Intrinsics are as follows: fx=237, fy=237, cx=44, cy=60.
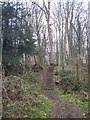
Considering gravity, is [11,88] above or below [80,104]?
above

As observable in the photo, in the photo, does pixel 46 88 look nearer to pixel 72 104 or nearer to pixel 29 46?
pixel 29 46

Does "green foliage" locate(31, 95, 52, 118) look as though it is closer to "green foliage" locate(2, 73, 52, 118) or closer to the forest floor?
"green foliage" locate(2, 73, 52, 118)

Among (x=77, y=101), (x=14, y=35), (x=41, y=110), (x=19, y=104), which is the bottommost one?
(x=77, y=101)

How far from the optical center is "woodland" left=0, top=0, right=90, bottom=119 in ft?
19.8

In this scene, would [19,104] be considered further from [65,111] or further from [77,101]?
[77,101]

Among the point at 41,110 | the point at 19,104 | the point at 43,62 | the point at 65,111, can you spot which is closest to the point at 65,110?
the point at 65,111

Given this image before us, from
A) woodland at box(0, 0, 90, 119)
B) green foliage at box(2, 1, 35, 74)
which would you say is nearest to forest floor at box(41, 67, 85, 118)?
woodland at box(0, 0, 90, 119)

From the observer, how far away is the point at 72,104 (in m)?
7.14

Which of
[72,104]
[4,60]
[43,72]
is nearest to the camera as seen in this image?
[72,104]

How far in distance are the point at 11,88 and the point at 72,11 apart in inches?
388

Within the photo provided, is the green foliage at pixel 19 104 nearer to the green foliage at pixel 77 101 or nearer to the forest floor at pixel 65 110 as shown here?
the forest floor at pixel 65 110

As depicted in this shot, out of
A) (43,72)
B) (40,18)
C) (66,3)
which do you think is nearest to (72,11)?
(66,3)

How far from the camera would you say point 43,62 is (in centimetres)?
1361

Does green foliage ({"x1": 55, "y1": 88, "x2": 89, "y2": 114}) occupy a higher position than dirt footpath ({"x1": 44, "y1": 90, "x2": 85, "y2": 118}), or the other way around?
dirt footpath ({"x1": 44, "y1": 90, "x2": 85, "y2": 118})
